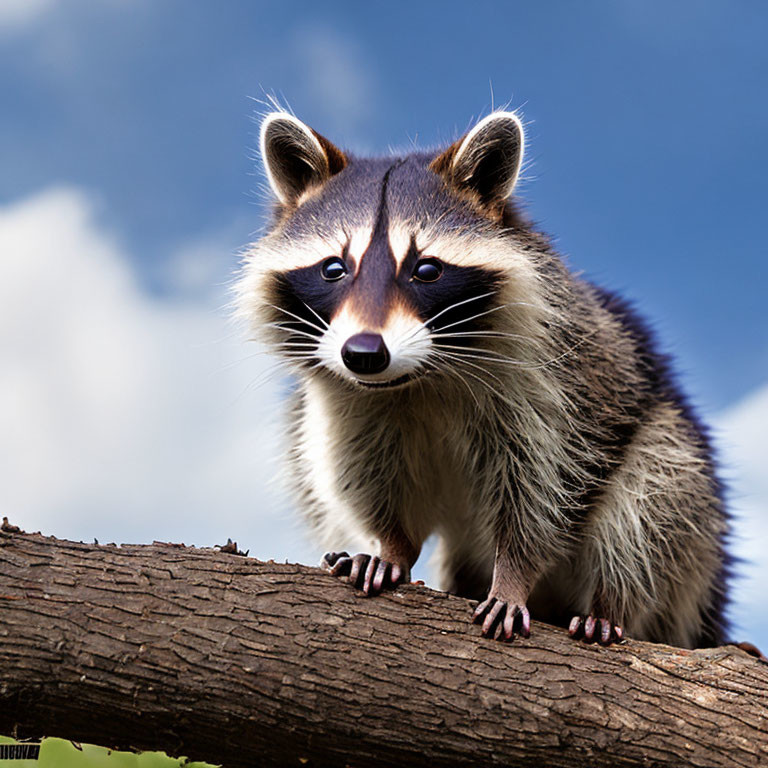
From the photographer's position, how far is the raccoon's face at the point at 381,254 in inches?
151

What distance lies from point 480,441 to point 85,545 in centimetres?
181

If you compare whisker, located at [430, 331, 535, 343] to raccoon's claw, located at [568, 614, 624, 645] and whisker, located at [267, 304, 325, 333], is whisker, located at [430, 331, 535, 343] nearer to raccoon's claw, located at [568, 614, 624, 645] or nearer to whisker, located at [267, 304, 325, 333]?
whisker, located at [267, 304, 325, 333]

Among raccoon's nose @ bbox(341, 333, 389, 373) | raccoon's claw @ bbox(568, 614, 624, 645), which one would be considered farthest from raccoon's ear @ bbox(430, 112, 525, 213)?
raccoon's claw @ bbox(568, 614, 624, 645)

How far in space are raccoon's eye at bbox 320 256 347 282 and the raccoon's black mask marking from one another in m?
0.02

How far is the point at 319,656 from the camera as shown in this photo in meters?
3.79

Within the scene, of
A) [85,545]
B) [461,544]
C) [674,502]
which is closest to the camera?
[85,545]

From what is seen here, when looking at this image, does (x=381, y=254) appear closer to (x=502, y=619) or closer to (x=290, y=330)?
(x=290, y=330)

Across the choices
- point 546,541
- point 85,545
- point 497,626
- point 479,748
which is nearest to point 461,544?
point 546,541

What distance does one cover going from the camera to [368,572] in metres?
4.15

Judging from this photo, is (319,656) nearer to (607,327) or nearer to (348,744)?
(348,744)

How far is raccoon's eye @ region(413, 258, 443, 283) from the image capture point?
404 cm

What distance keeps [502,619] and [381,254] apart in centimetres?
160

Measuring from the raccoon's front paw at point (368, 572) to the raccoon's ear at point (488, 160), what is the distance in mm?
1669

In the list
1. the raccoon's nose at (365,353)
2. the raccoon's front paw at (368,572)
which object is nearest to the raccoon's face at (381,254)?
the raccoon's nose at (365,353)
